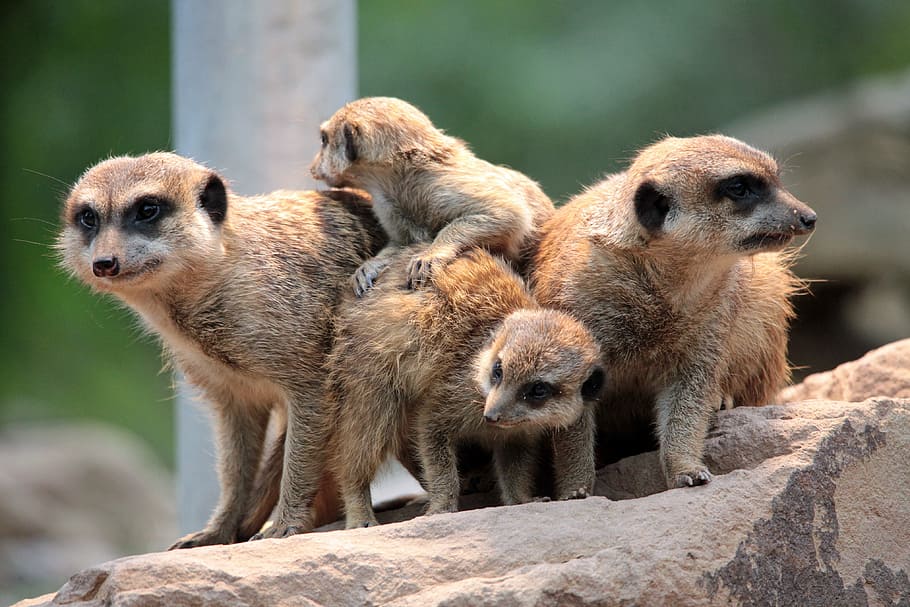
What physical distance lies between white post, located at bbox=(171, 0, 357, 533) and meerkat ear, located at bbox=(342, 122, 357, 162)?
199 cm

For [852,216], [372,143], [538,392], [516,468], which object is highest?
[852,216]

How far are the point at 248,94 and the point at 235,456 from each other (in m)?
2.64

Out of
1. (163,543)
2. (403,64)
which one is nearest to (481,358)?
(163,543)

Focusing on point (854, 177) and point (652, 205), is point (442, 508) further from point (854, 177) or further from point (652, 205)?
point (854, 177)

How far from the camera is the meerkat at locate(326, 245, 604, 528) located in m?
4.20

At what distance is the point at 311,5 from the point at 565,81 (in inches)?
271

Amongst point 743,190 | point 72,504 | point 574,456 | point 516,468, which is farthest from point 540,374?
point 72,504

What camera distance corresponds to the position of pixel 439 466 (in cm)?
426

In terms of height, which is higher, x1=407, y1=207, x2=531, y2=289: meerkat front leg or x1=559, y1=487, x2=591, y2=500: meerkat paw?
x1=407, y1=207, x2=531, y2=289: meerkat front leg

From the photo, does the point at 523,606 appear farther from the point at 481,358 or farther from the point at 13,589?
the point at 13,589

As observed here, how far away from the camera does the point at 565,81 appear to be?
43.5ft

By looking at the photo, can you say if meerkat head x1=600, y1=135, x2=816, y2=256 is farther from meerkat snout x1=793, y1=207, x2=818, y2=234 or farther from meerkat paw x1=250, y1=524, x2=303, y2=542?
meerkat paw x1=250, y1=524, x2=303, y2=542

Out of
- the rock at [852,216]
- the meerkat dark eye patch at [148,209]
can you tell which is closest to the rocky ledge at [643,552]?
the meerkat dark eye patch at [148,209]

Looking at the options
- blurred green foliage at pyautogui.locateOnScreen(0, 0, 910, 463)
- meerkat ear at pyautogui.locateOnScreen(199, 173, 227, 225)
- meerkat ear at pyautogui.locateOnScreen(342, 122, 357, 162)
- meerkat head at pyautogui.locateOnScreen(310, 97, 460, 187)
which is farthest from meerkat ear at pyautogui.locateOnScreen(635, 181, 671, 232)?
blurred green foliage at pyautogui.locateOnScreen(0, 0, 910, 463)
